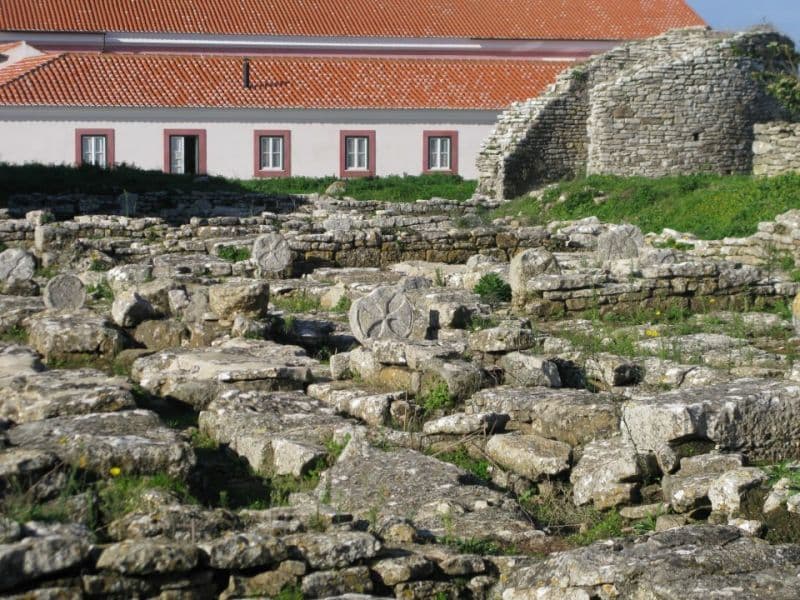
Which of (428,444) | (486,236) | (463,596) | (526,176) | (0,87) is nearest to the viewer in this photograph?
(463,596)

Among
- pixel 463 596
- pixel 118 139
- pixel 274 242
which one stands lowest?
pixel 463 596

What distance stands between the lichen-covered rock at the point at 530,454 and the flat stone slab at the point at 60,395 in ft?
7.93

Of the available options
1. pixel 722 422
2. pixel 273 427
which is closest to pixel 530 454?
pixel 722 422

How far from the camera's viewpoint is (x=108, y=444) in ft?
24.9

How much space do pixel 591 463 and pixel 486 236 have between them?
39.1ft

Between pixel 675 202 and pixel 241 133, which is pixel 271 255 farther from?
pixel 241 133

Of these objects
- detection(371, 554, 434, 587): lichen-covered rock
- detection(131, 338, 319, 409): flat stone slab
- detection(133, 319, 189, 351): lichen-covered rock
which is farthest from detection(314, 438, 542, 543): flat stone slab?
detection(133, 319, 189, 351): lichen-covered rock

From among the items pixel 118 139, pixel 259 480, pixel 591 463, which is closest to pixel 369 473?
pixel 259 480

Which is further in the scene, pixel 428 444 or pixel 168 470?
pixel 428 444

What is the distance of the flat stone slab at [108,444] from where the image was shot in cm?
745

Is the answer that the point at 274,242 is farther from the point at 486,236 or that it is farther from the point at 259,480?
the point at 259,480

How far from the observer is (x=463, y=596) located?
6.63 meters

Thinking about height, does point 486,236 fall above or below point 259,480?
above

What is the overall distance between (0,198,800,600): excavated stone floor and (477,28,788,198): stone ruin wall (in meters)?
13.1
